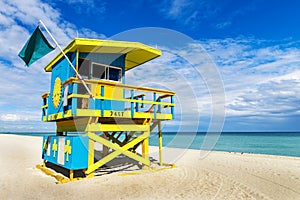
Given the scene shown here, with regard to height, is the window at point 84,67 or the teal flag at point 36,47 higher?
the teal flag at point 36,47

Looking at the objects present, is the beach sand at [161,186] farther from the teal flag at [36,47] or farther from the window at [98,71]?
the teal flag at [36,47]

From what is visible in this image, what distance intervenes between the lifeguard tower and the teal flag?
874 millimetres

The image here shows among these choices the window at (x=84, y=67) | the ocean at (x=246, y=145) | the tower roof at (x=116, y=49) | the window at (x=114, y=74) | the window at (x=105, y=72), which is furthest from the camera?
the ocean at (x=246, y=145)

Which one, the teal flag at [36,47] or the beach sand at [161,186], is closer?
the beach sand at [161,186]

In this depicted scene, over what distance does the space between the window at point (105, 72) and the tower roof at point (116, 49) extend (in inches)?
27.1

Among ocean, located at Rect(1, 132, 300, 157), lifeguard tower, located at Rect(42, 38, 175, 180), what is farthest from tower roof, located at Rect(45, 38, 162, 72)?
ocean, located at Rect(1, 132, 300, 157)

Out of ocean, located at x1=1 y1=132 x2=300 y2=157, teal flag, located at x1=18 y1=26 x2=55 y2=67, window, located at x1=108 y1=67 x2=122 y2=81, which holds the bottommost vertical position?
ocean, located at x1=1 y1=132 x2=300 y2=157

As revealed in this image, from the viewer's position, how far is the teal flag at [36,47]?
8289 mm

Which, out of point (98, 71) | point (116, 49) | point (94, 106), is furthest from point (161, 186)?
point (116, 49)

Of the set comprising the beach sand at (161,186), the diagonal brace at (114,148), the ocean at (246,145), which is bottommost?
the ocean at (246,145)

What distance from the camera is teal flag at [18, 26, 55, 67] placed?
829cm

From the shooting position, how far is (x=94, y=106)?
325 inches

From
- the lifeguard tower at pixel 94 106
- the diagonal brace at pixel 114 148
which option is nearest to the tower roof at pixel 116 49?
the lifeguard tower at pixel 94 106

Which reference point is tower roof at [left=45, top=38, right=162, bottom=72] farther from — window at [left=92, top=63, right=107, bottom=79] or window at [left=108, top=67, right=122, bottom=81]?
window at [left=108, top=67, right=122, bottom=81]
